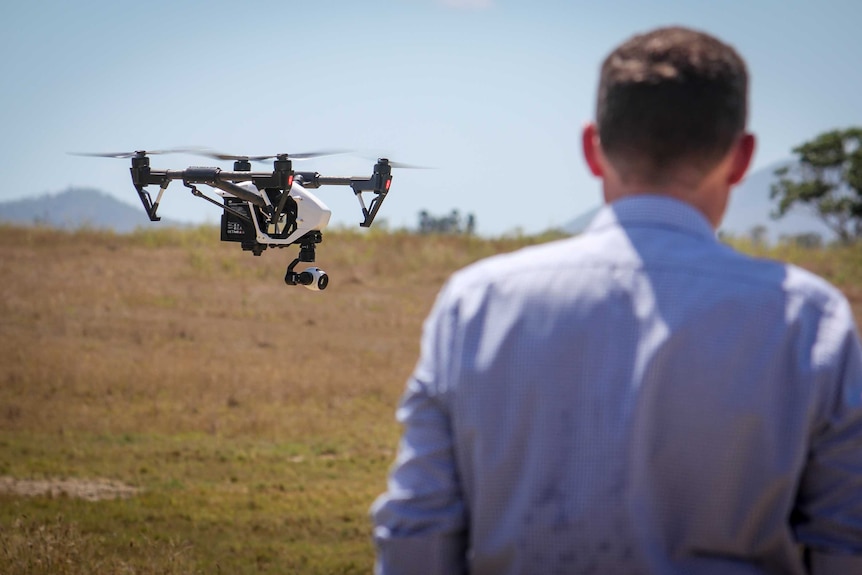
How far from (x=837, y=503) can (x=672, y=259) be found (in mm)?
492

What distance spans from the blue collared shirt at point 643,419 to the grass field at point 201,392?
6.63m

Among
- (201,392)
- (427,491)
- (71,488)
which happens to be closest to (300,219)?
(427,491)

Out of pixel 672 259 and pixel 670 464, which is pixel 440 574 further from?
pixel 672 259

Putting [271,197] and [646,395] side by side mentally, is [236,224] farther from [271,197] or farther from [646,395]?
[646,395]

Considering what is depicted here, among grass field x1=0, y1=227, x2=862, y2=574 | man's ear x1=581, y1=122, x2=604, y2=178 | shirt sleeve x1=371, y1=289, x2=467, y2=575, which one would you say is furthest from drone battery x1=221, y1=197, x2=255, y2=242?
shirt sleeve x1=371, y1=289, x2=467, y2=575

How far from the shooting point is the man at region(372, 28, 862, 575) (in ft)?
5.46

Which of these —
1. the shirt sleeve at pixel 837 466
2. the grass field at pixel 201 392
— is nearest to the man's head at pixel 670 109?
the shirt sleeve at pixel 837 466

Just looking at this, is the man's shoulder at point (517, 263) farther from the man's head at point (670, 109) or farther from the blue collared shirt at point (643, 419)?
the man's head at point (670, 109)

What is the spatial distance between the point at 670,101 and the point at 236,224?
5.65 meters

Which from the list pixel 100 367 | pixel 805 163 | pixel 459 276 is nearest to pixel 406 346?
pixel 100 367

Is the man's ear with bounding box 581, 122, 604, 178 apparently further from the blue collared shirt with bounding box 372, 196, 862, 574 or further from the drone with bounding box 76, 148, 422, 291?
the drone with bounding box 76, 148, 422, 291

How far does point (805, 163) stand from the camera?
58625 millimetres

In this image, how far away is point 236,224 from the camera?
282 inches

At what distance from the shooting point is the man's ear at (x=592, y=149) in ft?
6.40
